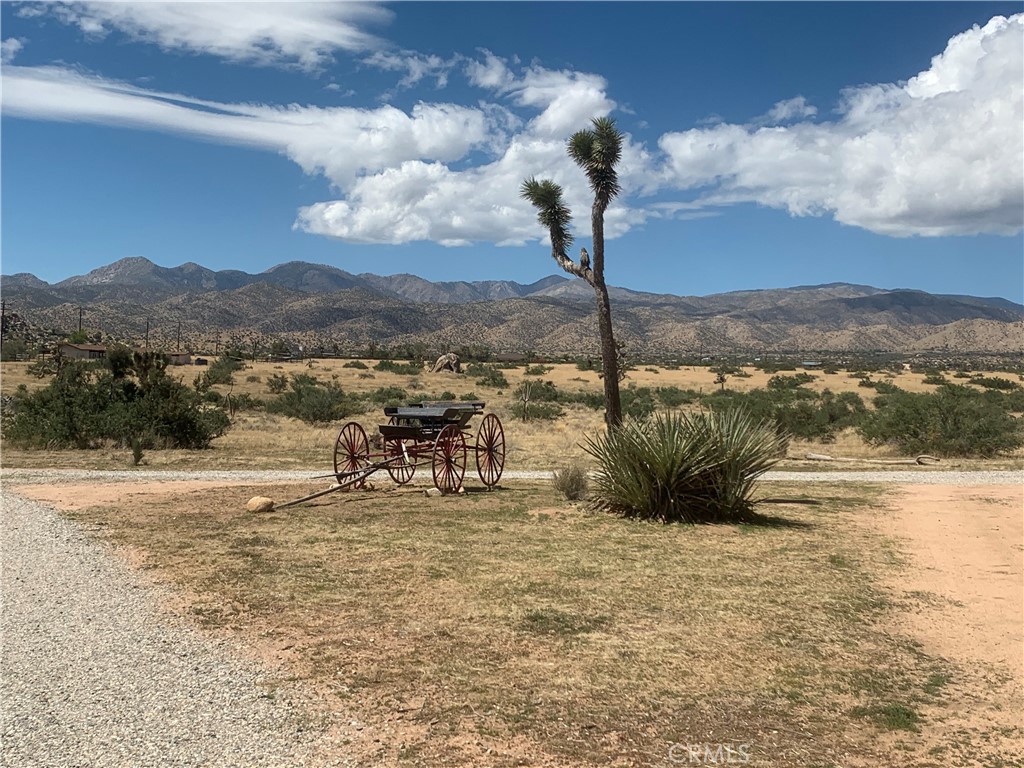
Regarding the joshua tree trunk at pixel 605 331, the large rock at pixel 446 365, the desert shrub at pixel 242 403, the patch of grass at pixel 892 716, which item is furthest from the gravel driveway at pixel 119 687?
the large rock at pixel 446 365

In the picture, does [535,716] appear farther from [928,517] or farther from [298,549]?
[928,517]

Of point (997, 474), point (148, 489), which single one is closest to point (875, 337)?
point (997, 474)

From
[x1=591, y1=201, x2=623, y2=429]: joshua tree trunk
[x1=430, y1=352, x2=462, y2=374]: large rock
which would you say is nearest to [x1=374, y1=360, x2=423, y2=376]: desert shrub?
[x1=430, y1=352, x2=462, y2=374]: large rock

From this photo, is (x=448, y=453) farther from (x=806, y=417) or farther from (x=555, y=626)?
(x=806, y=417)

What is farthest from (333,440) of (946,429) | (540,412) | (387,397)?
(946,429)

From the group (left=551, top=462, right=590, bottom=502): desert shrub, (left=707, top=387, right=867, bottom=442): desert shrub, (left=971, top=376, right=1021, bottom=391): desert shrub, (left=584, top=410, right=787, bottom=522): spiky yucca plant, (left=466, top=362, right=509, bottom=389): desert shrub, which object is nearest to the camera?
(left=584, top=410, right=787, bottom=522): spiky yucca plant

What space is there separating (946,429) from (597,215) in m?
12.0

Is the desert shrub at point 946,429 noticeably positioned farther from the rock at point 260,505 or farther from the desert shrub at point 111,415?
the desert shrub at point 111,415

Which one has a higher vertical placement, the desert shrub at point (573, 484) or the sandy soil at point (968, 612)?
the desert shrub at point (573, 484)

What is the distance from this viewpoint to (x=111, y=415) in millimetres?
22531

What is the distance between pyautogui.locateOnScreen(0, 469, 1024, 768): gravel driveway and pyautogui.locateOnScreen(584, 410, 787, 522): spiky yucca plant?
21.6ft

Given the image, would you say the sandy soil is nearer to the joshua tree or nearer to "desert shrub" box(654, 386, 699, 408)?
the joshua tree

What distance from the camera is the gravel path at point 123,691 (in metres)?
4.40

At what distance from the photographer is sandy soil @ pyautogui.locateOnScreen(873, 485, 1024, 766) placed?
4.89 m
